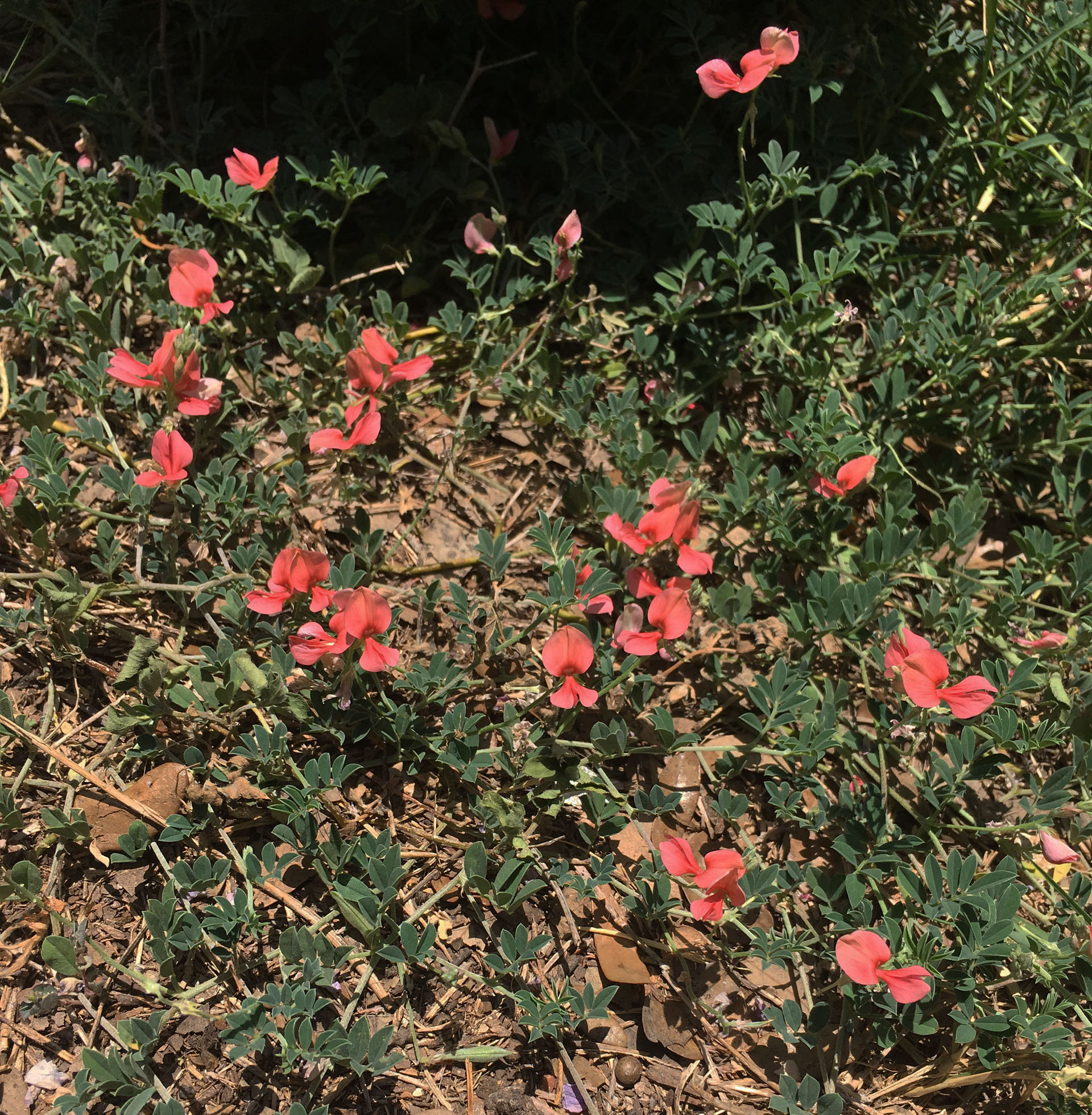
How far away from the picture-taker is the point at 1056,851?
1833mm

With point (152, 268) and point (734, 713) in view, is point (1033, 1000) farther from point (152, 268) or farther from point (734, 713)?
point (152, 268)

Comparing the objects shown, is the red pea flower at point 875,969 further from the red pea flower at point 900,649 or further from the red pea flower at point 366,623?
the red pea flower at point 366,623

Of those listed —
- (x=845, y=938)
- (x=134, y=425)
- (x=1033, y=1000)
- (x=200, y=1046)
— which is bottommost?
(x=1033, y=1000)

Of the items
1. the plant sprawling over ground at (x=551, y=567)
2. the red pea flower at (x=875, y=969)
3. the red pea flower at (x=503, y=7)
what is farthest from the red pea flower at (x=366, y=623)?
the red pea flower at (x=503, y=7)

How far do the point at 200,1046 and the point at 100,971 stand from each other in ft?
0.71

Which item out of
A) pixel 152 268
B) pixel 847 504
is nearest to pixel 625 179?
pixel 847 504

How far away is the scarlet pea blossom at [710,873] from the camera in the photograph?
1.69 metres

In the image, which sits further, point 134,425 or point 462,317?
point 462,317

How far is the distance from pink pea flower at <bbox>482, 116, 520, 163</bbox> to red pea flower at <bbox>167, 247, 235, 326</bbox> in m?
0.73

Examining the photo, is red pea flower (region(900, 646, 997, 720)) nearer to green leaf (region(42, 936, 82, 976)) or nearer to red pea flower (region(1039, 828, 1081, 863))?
red pea flower (region(1039, 828, 1081, 863))

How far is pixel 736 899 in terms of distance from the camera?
5.67ft

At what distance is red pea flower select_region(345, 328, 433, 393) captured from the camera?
6.97 feet

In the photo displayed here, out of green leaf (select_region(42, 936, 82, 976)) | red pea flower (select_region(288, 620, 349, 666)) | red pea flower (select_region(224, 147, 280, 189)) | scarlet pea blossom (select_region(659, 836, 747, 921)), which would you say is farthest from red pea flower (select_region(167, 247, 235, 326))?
scarlet pea blossom (select_region(659, 836, 747, 921))

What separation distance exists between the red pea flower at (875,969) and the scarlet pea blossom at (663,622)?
597 millimetres
